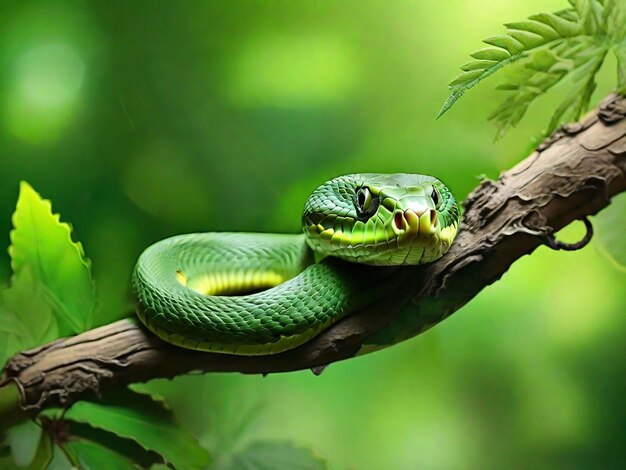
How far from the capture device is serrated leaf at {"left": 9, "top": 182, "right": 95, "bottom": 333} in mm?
1516

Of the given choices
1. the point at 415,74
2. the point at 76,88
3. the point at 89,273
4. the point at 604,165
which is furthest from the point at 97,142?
the point at 604,165

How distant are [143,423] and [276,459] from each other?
0.34 m

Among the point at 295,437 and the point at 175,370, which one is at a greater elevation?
the point at 175,370

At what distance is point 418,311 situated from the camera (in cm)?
133

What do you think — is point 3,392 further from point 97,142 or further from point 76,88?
point 76,88

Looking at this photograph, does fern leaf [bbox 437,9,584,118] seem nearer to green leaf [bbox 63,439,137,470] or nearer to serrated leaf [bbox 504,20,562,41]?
serrated leaf [bbox 504,20,562,41]

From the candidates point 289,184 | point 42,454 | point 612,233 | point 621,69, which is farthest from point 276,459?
point 621,69

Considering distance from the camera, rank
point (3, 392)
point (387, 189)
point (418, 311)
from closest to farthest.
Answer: point (387, 189) → point (418, 311) → point (3, 392)

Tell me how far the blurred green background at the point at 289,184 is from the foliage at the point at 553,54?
8.1 inches

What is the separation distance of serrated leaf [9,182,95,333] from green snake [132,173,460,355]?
18 centimetres

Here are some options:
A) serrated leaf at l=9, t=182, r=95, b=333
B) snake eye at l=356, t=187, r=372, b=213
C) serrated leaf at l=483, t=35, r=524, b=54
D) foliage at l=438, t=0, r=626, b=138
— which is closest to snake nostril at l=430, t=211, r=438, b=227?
snake eye at l=356, t=187, r=372, b=213

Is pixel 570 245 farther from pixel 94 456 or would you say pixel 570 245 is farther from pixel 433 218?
pixel 94 456

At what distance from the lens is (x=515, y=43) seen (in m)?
1.18

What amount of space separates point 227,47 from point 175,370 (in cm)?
80
